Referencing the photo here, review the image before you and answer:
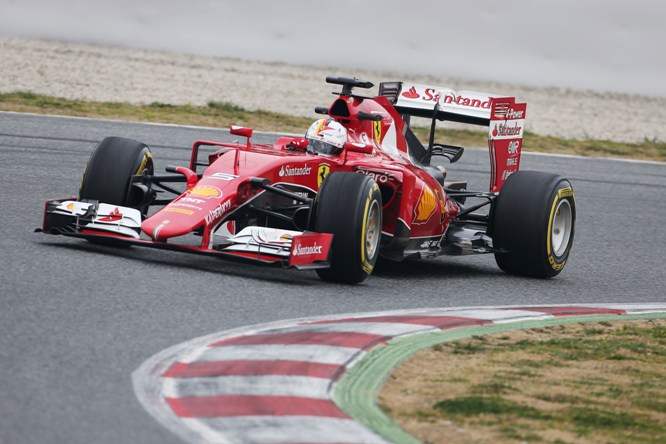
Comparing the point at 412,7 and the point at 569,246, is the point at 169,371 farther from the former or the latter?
the point at 412,7

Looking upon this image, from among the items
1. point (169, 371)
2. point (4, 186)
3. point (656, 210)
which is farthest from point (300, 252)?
point (656, 210)

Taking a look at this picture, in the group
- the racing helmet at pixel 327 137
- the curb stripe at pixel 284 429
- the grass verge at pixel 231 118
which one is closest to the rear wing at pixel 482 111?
the racing helmet at pixel 327 137

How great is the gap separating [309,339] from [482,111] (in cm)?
499

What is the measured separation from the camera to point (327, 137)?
9344 mm

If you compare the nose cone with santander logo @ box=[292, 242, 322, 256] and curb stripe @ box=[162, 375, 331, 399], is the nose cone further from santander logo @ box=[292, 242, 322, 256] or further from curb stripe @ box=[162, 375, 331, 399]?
curb stripe @ box=[162, 375, 331, 399]

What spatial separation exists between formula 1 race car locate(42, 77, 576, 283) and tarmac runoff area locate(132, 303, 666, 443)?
1.03 metres

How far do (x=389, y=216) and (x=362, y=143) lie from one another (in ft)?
2.51

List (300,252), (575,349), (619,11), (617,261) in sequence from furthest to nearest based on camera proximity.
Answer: (619,11) → (617,261) → (300,252) → (575,349)

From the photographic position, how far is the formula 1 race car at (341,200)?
8281 millimetres

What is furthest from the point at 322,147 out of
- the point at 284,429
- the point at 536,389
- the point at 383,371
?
the point at 284,429

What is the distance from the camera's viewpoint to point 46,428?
4547mm

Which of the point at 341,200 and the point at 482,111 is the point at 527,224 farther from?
the point at 341,200

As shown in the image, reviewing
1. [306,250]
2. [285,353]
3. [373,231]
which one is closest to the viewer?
[285,353]

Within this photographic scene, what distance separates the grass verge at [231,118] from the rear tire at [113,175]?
803cm
